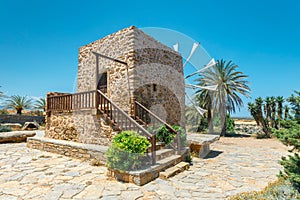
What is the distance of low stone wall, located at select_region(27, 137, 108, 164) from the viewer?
557 centimetres

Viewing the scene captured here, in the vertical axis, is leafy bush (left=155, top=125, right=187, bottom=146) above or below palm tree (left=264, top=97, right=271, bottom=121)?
below

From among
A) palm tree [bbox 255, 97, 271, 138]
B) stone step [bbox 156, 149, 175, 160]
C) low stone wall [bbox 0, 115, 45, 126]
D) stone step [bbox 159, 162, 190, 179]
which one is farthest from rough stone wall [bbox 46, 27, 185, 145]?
low stone wall [bbox 0, 115, 45, 126]

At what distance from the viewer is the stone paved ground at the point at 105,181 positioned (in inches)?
142

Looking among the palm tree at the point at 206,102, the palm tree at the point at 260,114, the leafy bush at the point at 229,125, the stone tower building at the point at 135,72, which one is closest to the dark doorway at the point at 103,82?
the stone tower building at the point at 135,72

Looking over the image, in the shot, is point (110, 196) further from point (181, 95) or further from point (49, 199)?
point (181, 95)

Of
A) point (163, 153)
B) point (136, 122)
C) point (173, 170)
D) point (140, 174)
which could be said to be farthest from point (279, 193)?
point (136, 122)

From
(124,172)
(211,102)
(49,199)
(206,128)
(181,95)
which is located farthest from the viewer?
(206,128)

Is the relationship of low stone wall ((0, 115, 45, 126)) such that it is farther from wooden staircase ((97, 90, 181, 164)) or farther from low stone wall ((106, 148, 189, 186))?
low stone wall ((106, 148, 189, 186))

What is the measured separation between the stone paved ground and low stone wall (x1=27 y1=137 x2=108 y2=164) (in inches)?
10.7

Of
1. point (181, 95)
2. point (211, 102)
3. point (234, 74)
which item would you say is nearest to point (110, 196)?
point (181, 95)

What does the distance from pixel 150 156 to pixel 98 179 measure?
145 cm

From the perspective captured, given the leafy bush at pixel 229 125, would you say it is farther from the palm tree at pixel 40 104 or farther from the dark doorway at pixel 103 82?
the palm tree at pixel 40 104

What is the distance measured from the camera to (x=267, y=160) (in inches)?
264

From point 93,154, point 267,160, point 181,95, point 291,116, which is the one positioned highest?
point 181,95
